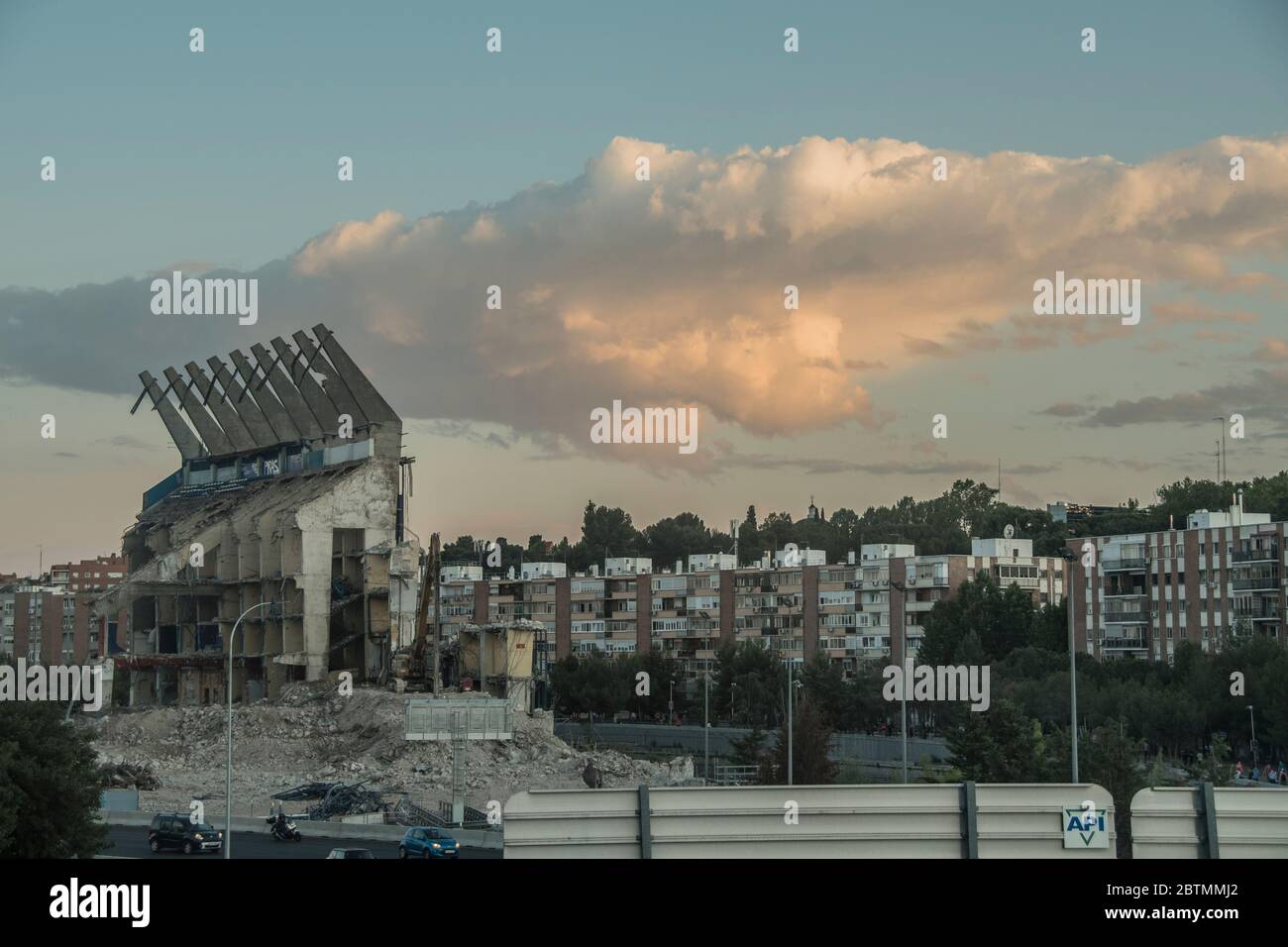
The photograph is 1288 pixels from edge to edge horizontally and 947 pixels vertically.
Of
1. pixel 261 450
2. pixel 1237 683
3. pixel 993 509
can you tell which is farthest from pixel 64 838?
pixel 993 509

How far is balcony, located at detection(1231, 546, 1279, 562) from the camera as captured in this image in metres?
89.3

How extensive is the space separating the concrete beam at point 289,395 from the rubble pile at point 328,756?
18.1 m

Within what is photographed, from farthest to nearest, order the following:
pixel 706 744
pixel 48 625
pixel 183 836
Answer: pixel 48 625, pixel 706 744, pixel 183 836

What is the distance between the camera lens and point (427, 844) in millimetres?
40656

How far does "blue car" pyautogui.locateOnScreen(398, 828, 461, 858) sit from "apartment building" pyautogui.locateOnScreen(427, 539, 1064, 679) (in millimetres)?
55046

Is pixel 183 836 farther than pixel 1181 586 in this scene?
No

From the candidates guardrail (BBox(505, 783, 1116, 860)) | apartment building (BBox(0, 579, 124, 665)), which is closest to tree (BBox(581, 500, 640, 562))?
apartment building (BBox(0, 579, 124, 665))

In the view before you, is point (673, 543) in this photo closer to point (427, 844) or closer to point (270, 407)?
point (270, 407)

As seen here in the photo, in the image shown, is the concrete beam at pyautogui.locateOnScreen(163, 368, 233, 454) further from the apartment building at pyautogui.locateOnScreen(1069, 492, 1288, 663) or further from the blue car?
the blue car

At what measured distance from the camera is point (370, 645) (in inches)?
3063

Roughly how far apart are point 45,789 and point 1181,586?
73.9 meters

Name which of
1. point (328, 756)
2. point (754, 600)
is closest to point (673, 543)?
point (754, 600)
